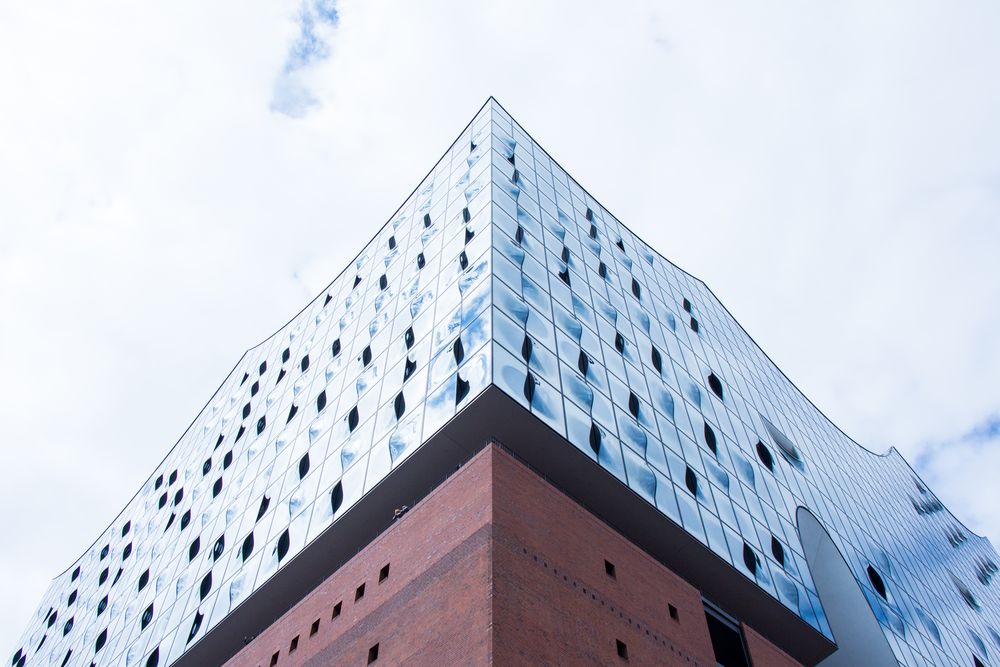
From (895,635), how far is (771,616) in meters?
4.81

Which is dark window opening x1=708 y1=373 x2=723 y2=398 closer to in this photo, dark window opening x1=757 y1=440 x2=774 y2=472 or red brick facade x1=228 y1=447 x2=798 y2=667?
dark window opening x1=757 y1=440 x2=774 y2=472

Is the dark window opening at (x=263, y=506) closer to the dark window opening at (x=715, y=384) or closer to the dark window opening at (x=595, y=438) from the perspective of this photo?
the dark window opening at (x=595, y=438)

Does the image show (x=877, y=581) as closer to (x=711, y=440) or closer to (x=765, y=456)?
(x=765, y=456)

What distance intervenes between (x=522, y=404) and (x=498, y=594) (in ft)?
13.4

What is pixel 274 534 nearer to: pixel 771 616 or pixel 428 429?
pixel 428 429

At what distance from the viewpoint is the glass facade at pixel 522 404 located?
57.4 feet

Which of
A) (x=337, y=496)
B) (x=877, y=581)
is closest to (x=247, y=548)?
(x=337, y=496)

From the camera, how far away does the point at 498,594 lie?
12094 millimetres

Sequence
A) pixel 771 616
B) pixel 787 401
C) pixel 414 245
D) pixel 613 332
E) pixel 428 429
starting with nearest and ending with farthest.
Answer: pixel 428 429 < pixel 771 616 < pixel 613 332 < pixel 414 245 < pixel 787 401

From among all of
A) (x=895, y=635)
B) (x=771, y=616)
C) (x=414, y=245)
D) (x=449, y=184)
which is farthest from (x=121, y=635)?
(x=895, y=635)

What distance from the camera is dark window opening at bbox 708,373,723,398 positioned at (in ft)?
78.6

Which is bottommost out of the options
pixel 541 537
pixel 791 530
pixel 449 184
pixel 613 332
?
pixel 541 537

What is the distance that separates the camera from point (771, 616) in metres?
18.9

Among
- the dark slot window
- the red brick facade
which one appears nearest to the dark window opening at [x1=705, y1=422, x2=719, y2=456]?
the dark slot window
